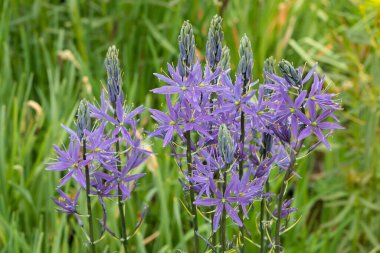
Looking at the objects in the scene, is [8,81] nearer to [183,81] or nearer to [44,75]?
[44,75]

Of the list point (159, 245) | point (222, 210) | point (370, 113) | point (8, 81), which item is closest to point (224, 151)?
point (222, 210)

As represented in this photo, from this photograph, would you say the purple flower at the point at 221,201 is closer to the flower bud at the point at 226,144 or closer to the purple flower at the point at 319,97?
the flower bud at the point at 226,144

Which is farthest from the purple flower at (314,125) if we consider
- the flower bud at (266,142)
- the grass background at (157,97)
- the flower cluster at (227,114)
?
the grass background at (157,97)

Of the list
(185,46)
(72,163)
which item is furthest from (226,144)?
(72,163)

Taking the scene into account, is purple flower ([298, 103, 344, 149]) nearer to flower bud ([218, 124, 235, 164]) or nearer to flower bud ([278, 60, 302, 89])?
flower bud ([278, 60, 302, 89])

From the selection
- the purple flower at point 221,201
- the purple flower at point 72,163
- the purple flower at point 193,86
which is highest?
the purple flower at point 193,86

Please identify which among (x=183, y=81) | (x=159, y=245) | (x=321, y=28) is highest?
(x=321, y=28)

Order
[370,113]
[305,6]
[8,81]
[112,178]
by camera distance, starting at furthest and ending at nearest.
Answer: [305,6]
[8,81]
[370,113]
[112,178]
